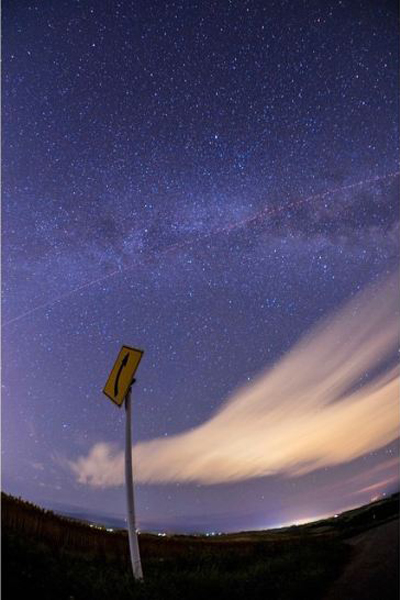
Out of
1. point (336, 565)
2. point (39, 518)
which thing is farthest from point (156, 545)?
point (336, 565)

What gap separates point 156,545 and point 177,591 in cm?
406

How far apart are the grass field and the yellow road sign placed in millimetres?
1856

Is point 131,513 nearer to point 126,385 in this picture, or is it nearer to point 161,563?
point 126,385

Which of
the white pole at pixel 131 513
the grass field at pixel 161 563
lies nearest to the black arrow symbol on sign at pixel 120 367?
the white pole at pixel 131 513

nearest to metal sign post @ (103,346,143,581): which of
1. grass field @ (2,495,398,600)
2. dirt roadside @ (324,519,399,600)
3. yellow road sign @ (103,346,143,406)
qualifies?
yellow road sign @ (103,346,143,406)

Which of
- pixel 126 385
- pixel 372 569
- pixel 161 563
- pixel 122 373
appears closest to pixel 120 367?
pixel 122 373

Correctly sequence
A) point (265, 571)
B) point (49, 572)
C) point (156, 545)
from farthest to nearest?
point (156, 545)
point (265, 571)
point (49, 572)

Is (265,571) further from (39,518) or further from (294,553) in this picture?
(39,518)

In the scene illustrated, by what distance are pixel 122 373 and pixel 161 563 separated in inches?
148

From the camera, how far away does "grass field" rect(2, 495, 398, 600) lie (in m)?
3.85

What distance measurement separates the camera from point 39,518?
535cm

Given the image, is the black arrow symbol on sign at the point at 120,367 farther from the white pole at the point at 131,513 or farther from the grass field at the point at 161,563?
the grass field at the point at 161,563

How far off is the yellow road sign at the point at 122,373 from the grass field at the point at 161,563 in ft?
6.09

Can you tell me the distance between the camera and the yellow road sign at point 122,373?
181 inches
